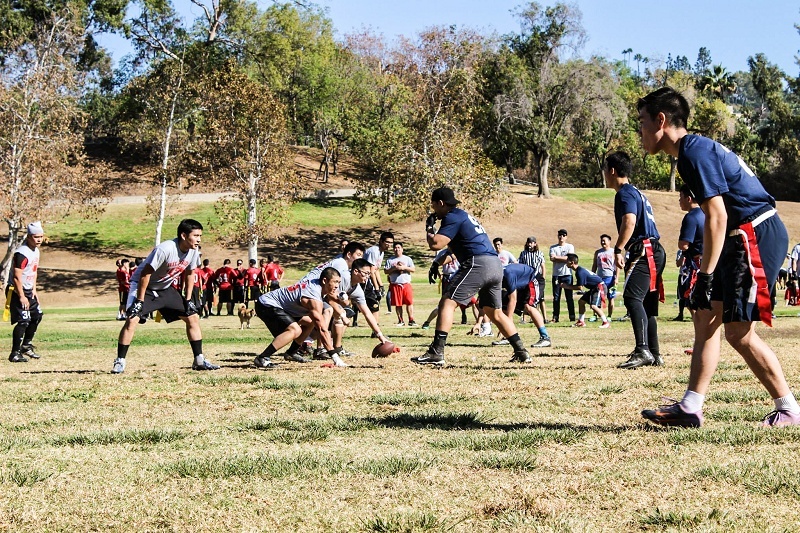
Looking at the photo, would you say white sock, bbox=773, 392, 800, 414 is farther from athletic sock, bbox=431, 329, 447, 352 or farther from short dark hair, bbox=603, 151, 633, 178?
athletic sock, bbox=431, 329, 447, 352

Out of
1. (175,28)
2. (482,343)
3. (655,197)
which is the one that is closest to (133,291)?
(482,343)

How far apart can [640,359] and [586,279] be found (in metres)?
9.40

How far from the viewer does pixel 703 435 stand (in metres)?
5.54

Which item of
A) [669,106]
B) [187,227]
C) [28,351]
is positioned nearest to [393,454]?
[669,106]

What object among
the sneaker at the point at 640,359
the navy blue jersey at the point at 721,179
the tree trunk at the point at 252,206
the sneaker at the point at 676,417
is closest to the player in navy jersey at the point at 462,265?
the sneaker at the point at 640,359

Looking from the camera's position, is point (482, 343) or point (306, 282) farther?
point (482, 343)

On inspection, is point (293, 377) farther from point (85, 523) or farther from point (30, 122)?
point (30, 122)

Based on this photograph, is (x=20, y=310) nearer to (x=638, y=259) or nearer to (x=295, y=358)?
(x=295, y=358)

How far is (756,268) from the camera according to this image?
18.0 ft

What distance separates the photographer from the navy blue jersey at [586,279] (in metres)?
19.5

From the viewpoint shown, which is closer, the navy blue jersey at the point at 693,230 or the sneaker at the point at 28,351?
the navy blue jersey at the point at 693,230

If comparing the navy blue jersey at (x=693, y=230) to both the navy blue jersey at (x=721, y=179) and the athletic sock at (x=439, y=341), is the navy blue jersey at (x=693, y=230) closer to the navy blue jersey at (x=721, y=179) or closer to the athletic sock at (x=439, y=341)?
the athletic sock at (x=439, y=341)

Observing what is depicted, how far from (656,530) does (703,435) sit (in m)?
2.07

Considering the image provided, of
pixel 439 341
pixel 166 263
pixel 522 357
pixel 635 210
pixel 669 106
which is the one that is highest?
pixel 669 106
